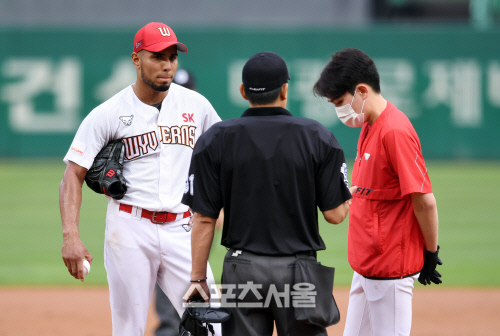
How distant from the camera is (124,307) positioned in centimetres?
426

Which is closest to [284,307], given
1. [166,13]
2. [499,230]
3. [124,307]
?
[124,307]

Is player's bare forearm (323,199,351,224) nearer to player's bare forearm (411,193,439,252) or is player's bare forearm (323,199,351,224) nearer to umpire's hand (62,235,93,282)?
player's bare forearm (411,193,439,252)

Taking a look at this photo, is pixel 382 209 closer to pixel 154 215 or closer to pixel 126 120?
pixel 154 215

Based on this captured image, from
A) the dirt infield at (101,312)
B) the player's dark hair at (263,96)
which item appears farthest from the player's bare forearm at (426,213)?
the dirt infield at (101,312)

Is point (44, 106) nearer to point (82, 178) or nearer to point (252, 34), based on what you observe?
point (252, 34)

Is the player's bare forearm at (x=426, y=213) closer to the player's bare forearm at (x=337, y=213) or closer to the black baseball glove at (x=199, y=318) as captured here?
the player's bare forearm at (x=337, y=213)

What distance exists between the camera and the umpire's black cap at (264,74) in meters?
3.34

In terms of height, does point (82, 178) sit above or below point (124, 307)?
above

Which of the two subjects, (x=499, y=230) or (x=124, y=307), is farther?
(x=499, y=230)

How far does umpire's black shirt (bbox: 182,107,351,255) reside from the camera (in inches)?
130

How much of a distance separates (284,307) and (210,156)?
0.81 meters

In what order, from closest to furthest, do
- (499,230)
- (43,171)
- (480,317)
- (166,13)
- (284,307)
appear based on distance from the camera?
1. (284,307)
2. (480,317)
3. (499,230)
4. (43,171)
5. (166,13)

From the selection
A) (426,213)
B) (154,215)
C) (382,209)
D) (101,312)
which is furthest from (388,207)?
(101,312)

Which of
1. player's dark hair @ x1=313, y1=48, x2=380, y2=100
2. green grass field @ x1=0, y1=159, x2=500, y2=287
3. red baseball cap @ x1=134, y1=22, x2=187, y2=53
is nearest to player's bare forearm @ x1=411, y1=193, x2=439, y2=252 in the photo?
player's dark hair @ x1=313, y1=48, x2=380, y2=100
